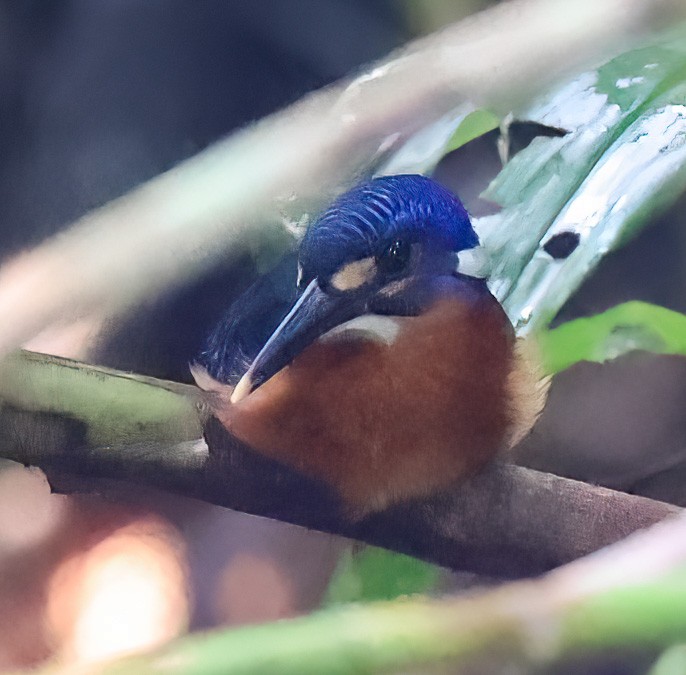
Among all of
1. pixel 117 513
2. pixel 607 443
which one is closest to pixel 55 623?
pixel 117 513

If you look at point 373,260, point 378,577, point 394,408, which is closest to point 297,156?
point 373,260

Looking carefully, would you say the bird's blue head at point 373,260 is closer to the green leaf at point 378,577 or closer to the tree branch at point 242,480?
the tree branch at point 242,480

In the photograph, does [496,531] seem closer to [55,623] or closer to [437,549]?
[437,549]

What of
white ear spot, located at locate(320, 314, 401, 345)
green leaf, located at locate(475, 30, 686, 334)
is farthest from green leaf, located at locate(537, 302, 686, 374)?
white ear spot, located at locate(320, 314, 401, 345)

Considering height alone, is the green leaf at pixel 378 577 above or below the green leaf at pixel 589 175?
below

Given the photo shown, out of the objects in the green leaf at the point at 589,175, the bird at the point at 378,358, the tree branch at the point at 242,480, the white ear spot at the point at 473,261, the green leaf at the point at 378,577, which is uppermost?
the green leaf at the point at 589,175

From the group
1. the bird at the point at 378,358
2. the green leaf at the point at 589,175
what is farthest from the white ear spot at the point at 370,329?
the green leaf at the point at 589,175
